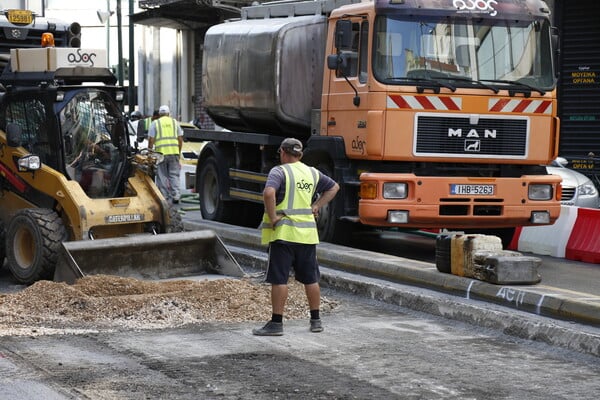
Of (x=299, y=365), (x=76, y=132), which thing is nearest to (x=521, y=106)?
(x=76, y=132)

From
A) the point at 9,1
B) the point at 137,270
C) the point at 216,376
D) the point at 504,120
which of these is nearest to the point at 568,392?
the point at 216,376

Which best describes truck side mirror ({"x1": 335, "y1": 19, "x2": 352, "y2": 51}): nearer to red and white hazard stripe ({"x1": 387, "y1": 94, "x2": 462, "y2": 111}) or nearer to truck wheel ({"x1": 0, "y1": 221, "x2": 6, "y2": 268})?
red and white hazard stripe ({"x1": 387, "y1": 94, "x2": 462, "y2": 111})

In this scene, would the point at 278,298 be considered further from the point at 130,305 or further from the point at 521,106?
the point at 521,106

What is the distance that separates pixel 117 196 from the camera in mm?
13258

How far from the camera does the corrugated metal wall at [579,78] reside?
940 inches

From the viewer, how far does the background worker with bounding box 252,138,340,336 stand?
964 centimetres

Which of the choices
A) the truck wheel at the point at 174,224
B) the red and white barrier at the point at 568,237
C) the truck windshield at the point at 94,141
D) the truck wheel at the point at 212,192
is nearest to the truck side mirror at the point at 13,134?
the truck windshield at the point at 94,141

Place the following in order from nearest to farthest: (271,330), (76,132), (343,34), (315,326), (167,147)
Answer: (271,330) → (315,326) → (76,132) → (343,34) → (167,147)

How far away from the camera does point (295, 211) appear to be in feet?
31.7

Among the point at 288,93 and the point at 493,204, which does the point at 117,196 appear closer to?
the point at 288,93

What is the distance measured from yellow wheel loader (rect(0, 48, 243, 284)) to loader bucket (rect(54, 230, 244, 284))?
1 centimetres

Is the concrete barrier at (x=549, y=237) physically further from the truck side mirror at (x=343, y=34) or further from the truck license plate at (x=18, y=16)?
the truck license plate at (x=18, y=16)

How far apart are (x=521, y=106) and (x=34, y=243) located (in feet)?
19.7

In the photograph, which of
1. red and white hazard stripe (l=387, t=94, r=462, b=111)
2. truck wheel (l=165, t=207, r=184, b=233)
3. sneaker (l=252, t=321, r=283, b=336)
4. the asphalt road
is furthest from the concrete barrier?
sneaker (l=252, t=321, r=283, b=336)
